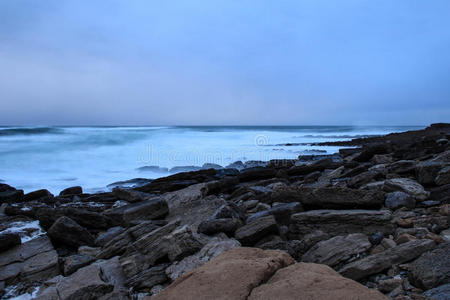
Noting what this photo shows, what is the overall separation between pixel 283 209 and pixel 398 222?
1281 millimetres

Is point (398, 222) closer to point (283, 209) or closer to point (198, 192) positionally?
point (283, 209)

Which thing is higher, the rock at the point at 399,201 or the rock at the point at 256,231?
the rock at the point at 399,201

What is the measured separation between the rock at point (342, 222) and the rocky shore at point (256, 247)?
0.01 metres

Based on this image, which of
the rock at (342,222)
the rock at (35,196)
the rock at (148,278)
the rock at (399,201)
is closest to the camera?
the rock at (148,278)

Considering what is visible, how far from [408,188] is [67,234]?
460 centimetres

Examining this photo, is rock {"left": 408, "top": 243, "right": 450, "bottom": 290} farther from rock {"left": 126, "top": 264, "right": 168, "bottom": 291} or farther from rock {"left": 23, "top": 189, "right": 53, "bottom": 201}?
rock {"left": 23, "top": 189, "right": 53, "bottom": 201}

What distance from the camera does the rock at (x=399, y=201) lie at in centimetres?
396

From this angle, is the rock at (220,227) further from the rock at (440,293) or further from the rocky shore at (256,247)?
the rock at (440,293)

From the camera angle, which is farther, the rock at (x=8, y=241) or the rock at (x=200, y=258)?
the rock at (x=8, y=241)

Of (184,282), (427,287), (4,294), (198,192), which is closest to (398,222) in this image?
(427,287)

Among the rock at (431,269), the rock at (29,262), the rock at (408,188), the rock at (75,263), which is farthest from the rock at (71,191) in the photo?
the rock at (431,269)

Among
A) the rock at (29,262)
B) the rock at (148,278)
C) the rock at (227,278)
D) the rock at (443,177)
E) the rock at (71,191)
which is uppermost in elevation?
the rock at (443,177)

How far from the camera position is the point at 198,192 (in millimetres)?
6133

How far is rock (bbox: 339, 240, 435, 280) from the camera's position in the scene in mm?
2496
